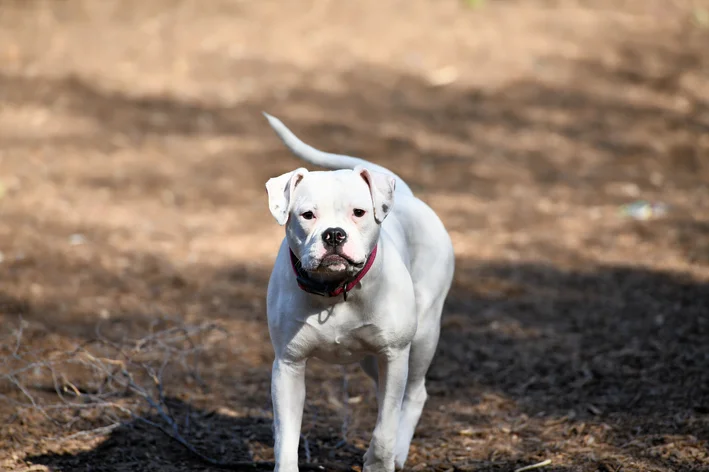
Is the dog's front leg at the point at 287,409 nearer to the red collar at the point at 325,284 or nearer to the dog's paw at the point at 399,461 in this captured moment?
the red collar at the point at 325,284

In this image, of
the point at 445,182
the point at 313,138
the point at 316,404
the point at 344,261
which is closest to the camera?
the point at 344,261

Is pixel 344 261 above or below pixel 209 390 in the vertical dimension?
above

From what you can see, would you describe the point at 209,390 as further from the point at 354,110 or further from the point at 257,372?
the point at 354,110

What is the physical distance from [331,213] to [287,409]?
847 mm

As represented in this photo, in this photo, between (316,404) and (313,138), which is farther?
(313,138)

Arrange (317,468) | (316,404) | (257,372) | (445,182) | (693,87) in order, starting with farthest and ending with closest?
(693,87), (445,182), (257,372), (316,404), (317,468)

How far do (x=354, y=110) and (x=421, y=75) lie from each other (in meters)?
1.54

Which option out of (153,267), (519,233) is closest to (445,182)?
(519,233)

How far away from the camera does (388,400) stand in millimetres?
3900

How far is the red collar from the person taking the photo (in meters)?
3.57

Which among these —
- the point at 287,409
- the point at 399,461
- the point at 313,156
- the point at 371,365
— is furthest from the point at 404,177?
the point at 287,409

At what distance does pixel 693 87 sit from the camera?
1285cm

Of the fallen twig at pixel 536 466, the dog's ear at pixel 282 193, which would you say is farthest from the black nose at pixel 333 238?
the fallen twig at pixel 536 466

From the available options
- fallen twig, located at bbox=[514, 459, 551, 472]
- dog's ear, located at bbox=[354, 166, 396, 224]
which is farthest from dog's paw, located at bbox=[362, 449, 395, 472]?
dog's ear, located at bbox=[354, 166, 396, 224]
